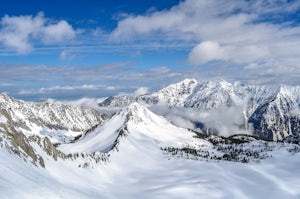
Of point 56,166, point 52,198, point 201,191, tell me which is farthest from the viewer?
point 201,191

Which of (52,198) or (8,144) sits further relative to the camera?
(8,144)

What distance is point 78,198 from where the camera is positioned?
311 ft

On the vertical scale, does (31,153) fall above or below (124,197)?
above

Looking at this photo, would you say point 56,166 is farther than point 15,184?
Yes

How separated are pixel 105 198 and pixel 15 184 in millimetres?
59048

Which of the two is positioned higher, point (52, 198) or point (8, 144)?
point (8, 144)

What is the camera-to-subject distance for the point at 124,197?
523ft

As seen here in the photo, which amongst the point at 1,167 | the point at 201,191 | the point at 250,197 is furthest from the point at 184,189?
the point at 1,167

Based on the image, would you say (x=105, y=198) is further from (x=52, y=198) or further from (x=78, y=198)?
(x=52, y=198)

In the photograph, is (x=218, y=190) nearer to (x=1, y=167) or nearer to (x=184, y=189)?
(x=184, y=189)

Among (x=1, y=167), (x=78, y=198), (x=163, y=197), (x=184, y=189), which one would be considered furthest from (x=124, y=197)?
(x=1, y=167)

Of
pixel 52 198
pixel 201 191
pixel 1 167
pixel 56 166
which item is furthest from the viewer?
pixel 201 191

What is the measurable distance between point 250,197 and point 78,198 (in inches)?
4861

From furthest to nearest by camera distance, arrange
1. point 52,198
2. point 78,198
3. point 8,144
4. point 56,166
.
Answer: point 56,166 < point 8,144 < point 78,198 < point 52,198
